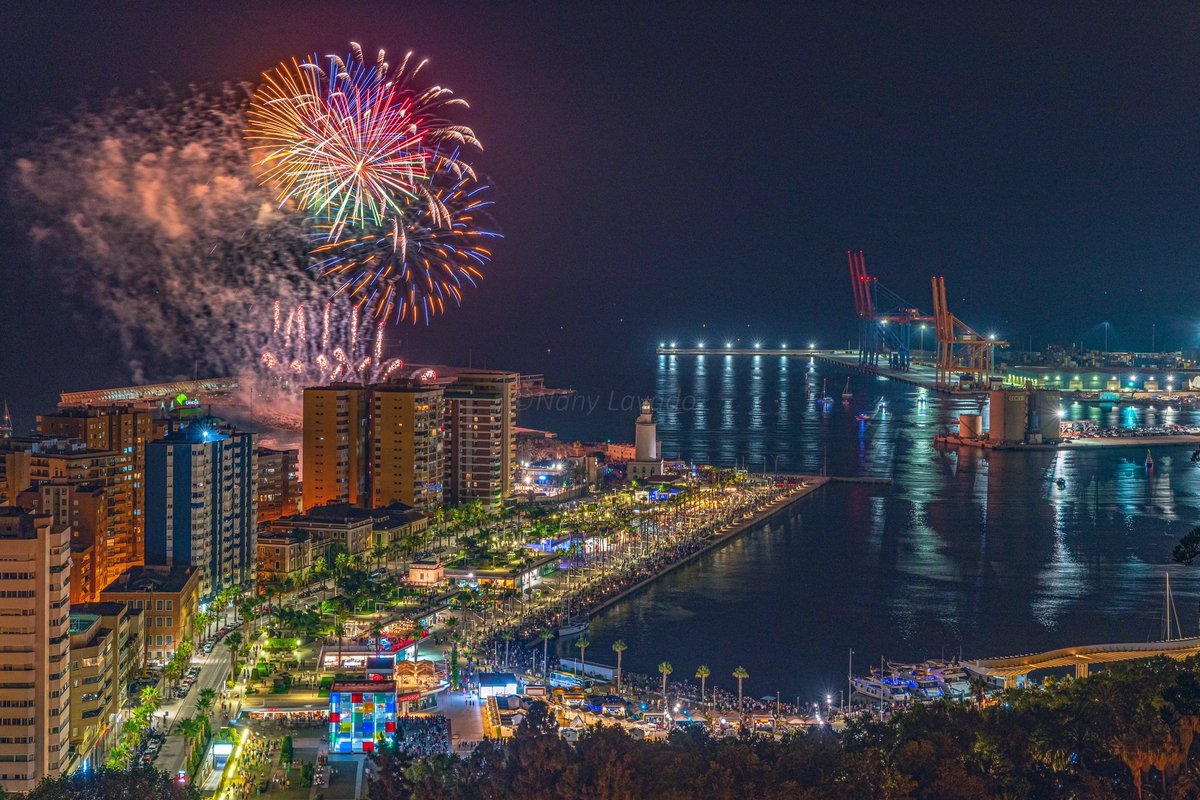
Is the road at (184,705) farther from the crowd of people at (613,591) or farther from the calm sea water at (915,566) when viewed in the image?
the calm sea water at (915,566)

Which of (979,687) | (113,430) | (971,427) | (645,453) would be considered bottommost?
(979,687)

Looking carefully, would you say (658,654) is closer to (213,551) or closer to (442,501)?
(213,551)

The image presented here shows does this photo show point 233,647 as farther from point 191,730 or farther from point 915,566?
point 915,566

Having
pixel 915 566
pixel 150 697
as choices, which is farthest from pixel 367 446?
pixel 150 697

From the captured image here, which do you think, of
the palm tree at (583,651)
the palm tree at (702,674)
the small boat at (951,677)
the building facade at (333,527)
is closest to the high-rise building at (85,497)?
the building facade at (333,527)

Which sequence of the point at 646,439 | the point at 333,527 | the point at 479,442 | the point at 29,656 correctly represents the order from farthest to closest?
the point at 646,439, the point at 479,442, the point at 333,527, the point at 29,656
